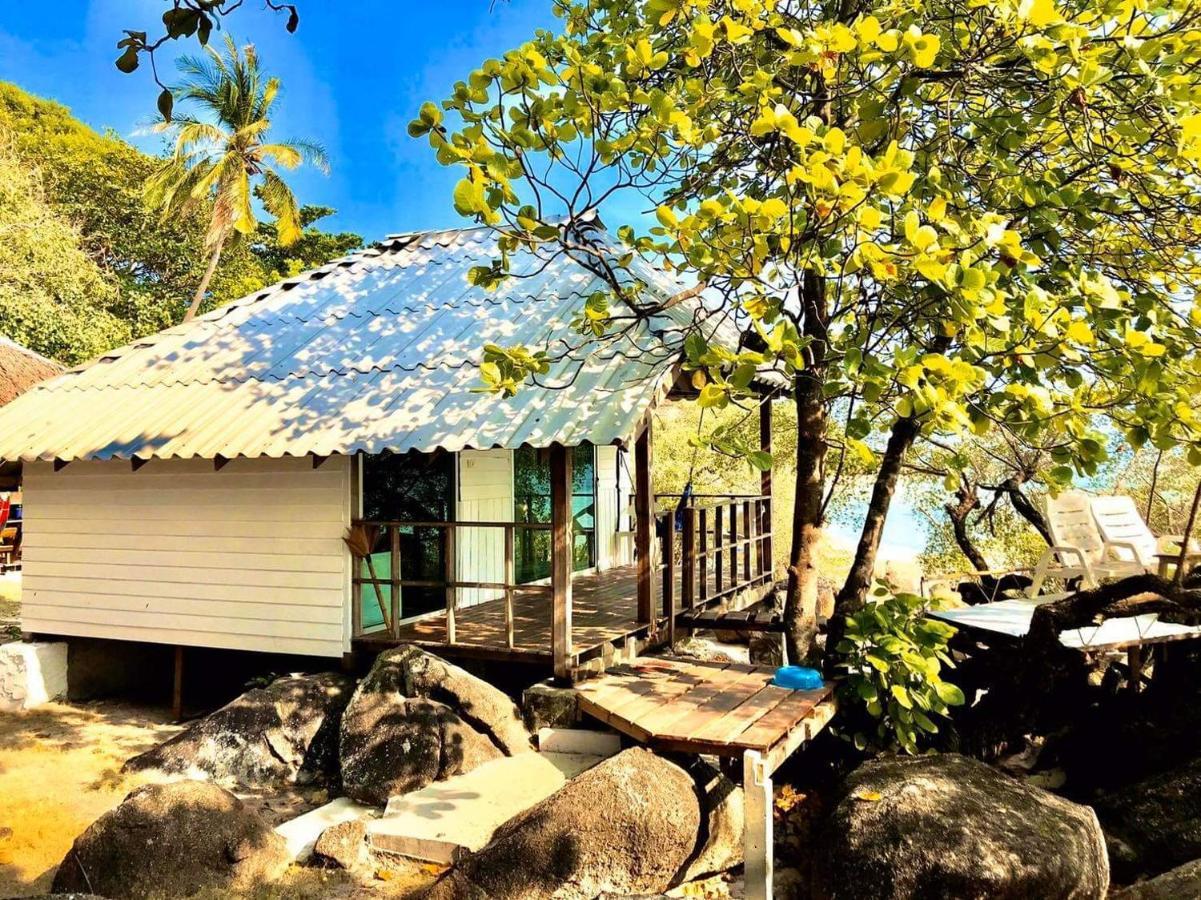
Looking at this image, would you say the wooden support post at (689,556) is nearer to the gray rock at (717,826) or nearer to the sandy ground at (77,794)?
the gray rock at (717,826)

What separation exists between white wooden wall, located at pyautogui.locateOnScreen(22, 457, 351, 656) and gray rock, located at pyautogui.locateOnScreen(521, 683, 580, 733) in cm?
220

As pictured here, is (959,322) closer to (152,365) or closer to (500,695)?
(500,695)

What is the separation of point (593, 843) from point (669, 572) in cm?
328

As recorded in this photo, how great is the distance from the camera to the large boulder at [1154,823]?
4844 mm

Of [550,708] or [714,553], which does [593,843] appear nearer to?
[550,708]

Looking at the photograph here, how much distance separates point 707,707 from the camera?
5.46 m

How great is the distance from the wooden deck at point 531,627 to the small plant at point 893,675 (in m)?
2.12

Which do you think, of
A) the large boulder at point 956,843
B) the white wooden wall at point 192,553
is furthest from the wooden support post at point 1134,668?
the white wooden wall at point 192,553

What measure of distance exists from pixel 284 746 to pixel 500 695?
6.14 ft

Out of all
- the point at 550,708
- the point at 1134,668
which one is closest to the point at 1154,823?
the point at 1134,668

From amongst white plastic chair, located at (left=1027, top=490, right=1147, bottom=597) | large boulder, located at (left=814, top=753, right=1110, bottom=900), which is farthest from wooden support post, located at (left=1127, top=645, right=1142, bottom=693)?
large boulder, located at (left=814, top=753, right=1110, bottom=900)

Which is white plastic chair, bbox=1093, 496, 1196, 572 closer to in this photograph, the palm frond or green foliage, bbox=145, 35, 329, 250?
green foliage, bbox=145, 35, 329, 250

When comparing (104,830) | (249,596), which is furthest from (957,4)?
(249,596)

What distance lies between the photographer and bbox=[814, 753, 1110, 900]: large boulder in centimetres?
395
